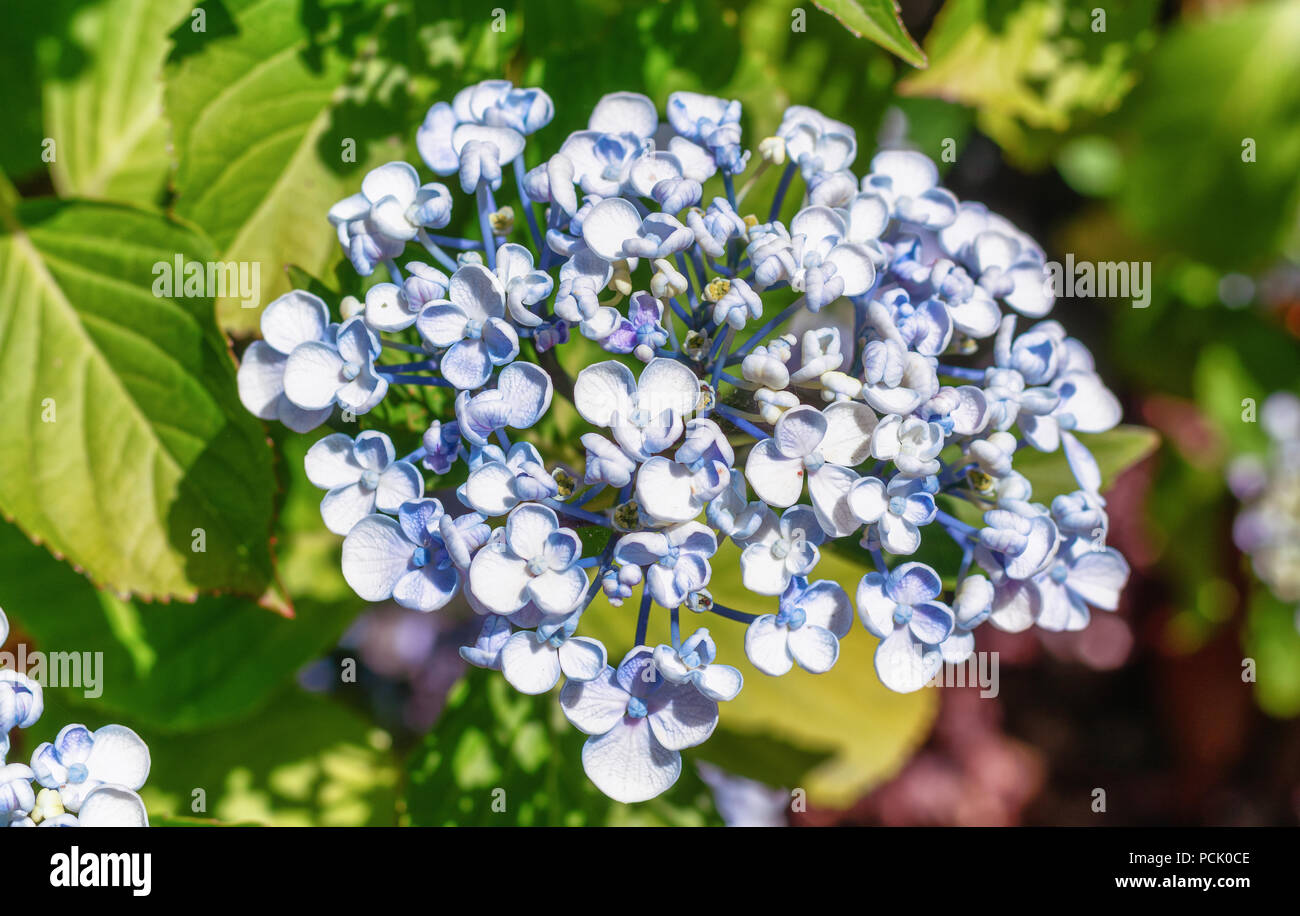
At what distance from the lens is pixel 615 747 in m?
0.98

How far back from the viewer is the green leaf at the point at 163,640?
153 centimetres

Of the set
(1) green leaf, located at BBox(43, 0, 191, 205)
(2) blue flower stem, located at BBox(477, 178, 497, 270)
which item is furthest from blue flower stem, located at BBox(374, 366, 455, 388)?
(1) green leaf, located at BBox(43, 0, 191, 205)

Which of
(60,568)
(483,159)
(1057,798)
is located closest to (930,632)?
(483,159)

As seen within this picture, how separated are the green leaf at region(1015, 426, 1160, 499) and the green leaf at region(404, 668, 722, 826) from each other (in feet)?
2.17

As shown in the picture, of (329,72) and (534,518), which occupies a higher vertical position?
(329,72)

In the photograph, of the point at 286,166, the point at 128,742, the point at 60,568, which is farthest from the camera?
the point at 60,568

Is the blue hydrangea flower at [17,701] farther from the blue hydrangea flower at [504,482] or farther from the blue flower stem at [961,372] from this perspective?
the blue flower stem at [961,372]

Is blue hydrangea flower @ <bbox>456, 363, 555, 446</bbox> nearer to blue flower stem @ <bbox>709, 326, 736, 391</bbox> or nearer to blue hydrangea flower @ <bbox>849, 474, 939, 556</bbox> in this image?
blue flower stem @ <bbox>709, 326, 736, 391</bbox>

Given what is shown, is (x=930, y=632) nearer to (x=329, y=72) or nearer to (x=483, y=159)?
(x=483, y=159)

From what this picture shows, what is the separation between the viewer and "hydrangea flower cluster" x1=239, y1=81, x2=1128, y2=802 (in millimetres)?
923

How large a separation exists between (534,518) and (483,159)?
373 millimetres

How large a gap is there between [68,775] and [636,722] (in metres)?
0.54

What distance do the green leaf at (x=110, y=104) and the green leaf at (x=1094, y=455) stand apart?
1.33 metres

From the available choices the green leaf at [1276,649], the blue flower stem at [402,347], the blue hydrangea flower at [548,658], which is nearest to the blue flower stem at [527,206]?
the blue flower stem at [402,347]
